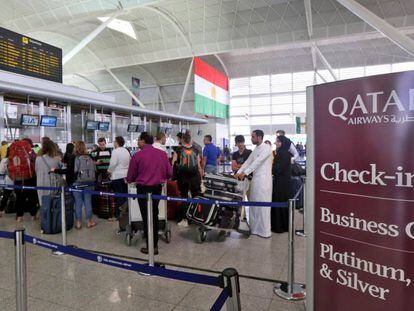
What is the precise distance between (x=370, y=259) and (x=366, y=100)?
0.81 m

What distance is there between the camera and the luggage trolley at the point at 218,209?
15.9 feet

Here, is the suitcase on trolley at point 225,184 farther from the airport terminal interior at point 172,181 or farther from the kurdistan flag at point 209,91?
the kurdistan flag at point 209,91

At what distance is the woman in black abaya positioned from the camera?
17.9ft

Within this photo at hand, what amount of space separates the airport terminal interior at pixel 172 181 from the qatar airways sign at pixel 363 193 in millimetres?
11

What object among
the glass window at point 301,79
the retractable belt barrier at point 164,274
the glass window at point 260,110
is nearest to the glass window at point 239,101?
the glass window at point 260,110

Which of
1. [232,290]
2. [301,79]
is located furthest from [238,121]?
[232,290]

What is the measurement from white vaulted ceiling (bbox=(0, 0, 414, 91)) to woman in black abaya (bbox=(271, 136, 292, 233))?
13341mm

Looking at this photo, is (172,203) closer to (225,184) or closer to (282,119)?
(225,184)

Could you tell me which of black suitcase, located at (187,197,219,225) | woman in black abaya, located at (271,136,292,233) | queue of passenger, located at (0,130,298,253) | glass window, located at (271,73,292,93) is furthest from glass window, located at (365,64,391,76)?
black suitcase, located at (187,197,219,225)

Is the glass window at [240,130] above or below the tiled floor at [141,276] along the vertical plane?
above

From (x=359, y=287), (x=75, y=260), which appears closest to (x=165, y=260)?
(x=75, y=260)

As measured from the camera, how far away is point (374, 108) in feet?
5.12

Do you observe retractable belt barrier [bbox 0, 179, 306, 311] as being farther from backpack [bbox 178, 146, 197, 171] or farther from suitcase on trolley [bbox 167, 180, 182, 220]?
suitcase on trolley [bbox 167, 180, 182, 220]

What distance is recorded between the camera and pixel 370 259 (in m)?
1.61
